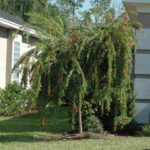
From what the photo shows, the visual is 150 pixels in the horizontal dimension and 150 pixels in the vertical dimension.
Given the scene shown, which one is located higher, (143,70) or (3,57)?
(3,57)

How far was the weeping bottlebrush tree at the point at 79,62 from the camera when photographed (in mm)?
12695

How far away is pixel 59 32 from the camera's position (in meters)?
13.2

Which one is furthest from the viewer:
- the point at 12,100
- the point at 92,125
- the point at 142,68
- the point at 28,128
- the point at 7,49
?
the point at 7,49

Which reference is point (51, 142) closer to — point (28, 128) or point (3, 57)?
point (28, 128)

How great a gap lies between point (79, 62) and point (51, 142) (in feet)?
6.63

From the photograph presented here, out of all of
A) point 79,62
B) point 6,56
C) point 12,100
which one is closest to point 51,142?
point 79,62

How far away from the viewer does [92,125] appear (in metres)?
14.1

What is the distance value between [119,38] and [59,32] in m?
1.48

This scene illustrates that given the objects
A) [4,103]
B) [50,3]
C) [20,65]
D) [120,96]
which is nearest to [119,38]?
[120,96]

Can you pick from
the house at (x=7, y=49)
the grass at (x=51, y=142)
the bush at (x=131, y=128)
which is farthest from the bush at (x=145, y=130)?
the house at (x=7, y=49)

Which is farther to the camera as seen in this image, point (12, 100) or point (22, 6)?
point (22, 6)

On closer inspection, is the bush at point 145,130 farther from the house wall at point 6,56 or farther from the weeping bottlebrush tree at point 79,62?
the house wall at point 6,56

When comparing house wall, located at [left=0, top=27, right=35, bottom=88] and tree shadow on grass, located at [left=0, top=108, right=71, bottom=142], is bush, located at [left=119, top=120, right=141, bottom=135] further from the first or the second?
house wall, located at [left=0, top=27, right=35, bottom=88]

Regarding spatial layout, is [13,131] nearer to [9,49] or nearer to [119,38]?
[119,38]
